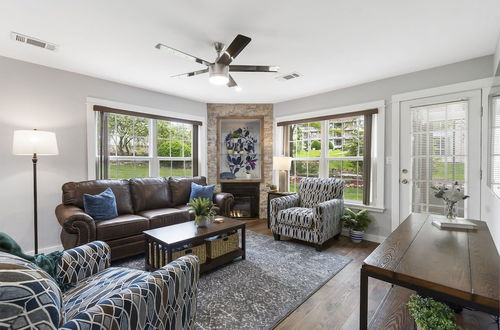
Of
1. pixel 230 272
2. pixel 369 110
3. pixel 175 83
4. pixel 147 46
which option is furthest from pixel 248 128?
pixel 230 272

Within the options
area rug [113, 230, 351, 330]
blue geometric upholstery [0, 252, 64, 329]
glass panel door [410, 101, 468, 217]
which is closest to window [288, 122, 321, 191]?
glass panel door [410, 101, 468, 217]

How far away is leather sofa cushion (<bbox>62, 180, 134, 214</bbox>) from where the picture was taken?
118 inches

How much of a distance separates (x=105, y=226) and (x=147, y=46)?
2.11m

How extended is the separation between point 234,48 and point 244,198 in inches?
139

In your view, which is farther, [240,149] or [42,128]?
[240,149]

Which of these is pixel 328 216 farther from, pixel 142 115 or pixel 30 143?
pixel 30 143

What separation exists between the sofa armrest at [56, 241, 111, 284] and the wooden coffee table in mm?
568

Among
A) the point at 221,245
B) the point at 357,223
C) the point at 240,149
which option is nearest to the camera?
the point at 221,245

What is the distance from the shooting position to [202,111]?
194 inches

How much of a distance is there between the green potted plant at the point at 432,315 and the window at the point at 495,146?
47.5 inches

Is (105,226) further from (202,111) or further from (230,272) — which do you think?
(202,111)

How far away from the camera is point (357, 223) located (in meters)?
3.51

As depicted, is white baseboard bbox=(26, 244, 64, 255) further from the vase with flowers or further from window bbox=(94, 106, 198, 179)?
the vase with flowers

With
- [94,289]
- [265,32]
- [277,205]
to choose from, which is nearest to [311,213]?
[277,205]
